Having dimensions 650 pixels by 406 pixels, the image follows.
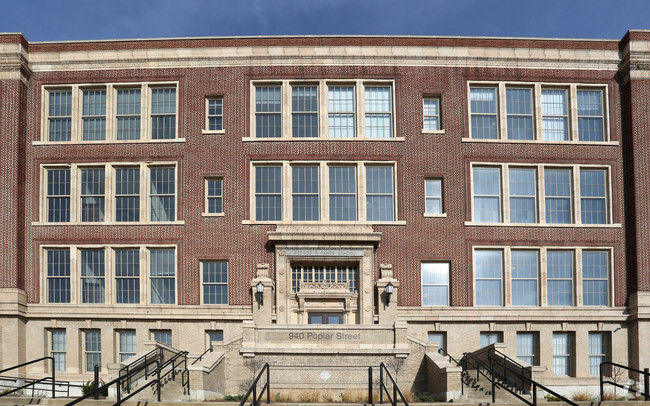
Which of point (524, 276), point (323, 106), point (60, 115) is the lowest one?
point (524, 276)

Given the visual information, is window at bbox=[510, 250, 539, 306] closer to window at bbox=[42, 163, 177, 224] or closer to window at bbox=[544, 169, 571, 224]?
window at bbox=[544, 169, 571, 224]

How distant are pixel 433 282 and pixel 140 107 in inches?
560

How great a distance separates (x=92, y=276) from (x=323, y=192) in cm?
1013

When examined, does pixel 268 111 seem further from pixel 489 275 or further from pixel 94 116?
pixel 489 275

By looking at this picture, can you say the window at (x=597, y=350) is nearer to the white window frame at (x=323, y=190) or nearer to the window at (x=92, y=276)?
the white window frame at (x=323, y=190)

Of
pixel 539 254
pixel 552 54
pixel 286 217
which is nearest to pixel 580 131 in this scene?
pixel 552 54

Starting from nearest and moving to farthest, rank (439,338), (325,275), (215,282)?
(439,338) < (325,275) < (215,282)

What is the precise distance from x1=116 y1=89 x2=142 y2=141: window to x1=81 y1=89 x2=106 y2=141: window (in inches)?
25.4

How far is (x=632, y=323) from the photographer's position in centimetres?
2892

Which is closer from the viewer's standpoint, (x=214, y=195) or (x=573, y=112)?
(x=214, y=195)

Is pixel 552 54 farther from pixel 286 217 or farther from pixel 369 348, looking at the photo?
pixel 369 348

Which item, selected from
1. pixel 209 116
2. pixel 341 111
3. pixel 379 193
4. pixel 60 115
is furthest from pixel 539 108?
pixel 60 115

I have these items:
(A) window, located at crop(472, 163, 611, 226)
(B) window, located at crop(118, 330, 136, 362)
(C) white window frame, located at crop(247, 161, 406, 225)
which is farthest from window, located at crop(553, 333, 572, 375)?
(B) window, located at crop(118, 330, 136, 362)

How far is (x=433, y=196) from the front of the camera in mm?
29797
